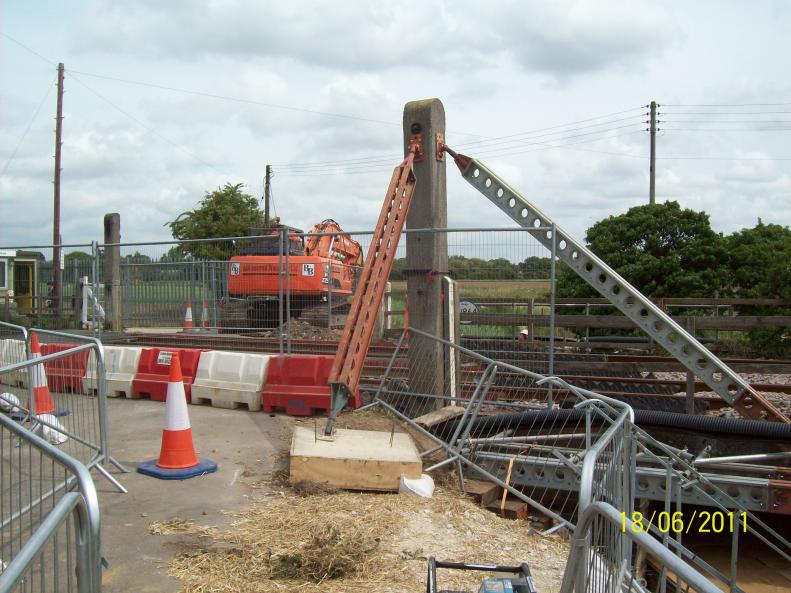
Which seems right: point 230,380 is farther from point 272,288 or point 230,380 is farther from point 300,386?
point 272,288

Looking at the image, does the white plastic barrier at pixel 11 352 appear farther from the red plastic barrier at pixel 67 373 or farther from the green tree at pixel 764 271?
the green tree at pixel 764 271

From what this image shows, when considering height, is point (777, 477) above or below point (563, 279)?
below

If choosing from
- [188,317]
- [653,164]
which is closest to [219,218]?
[653,164]

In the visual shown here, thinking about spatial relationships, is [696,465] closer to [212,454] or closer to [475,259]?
[475,259]

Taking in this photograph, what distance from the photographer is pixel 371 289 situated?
26.2ft

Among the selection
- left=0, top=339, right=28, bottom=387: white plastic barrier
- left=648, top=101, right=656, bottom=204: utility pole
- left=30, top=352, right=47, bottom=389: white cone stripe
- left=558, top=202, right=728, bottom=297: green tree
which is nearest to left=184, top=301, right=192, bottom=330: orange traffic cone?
left=0, top=339, right=28, bottom=387: white plastic barrier

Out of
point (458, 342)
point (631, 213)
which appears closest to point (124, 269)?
point (458, 342)

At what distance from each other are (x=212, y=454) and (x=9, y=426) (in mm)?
4140

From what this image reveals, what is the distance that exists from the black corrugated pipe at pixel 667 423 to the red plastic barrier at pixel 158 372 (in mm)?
3589

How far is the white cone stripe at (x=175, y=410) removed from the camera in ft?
20.5

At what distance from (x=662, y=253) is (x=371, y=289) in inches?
680

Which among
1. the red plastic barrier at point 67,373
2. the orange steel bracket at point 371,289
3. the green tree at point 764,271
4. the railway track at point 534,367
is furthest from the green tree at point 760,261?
the red plastic barrier at point 67,373

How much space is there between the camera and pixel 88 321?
15062 millimetres

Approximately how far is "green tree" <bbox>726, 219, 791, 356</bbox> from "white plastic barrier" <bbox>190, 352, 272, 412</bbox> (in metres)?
9.99
